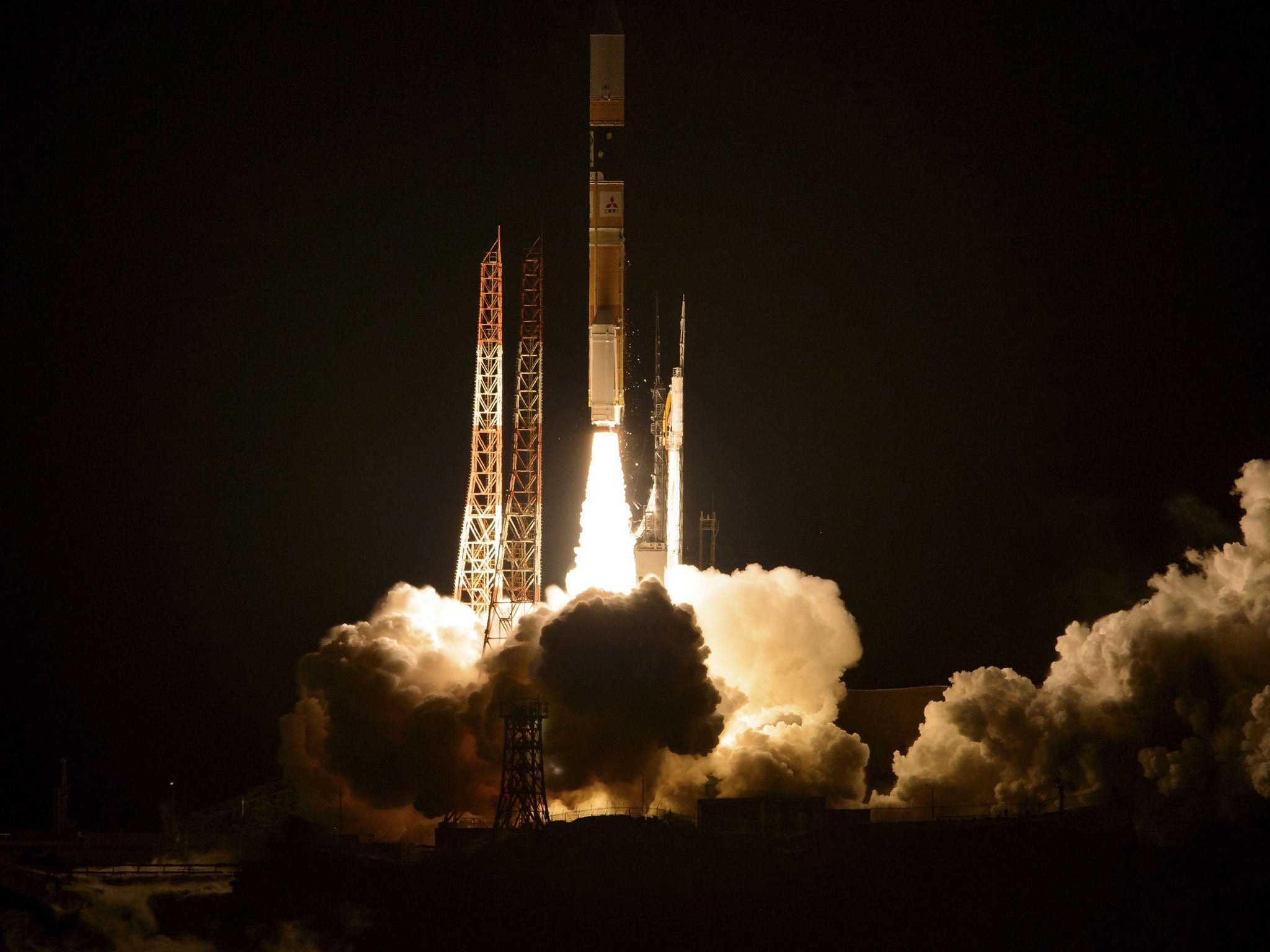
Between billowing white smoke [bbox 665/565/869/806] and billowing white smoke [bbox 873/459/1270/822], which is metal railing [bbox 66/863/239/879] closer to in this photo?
billowing white smoke [bbox 665/565/869/806]

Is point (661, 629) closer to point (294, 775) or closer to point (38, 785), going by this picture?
point (294, 775)

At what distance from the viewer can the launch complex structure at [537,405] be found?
37.3 meters

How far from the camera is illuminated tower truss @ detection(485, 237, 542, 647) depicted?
3919 centimetres

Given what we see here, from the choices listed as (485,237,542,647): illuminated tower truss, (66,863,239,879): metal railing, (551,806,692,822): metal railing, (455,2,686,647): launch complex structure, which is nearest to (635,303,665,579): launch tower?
(455,2,686,647): launch complex structure

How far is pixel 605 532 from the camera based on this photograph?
130 ft

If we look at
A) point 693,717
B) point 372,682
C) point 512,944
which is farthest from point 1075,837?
point 372,682

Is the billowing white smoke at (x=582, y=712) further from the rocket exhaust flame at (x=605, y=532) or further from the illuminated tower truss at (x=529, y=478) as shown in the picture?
the rocket exhaust flame at (x=605, y=532)

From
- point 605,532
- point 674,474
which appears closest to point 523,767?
point 605,532

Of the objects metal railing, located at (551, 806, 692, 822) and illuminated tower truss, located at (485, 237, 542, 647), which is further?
illuminated tower truss, located at (485, 237, 542, 647)

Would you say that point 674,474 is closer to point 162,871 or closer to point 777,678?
point 777,678

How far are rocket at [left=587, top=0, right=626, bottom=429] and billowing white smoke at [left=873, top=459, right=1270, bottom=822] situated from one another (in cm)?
867

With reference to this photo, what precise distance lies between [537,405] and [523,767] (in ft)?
26.9

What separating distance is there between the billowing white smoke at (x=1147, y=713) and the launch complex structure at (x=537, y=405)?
720 cm

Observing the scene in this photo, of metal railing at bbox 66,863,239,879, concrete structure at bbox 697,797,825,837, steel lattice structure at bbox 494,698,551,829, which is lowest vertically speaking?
metal railing at bbox 66,863,239,879
